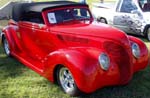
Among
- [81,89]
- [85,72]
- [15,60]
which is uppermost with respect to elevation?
[85,72]

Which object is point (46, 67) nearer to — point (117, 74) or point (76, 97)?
point (76, 97)

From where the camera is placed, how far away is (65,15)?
21.0 feet

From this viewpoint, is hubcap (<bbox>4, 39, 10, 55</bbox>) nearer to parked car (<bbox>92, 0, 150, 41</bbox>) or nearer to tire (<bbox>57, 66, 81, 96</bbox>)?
tire (<bbox>57, 66, 81, 96</bbox>)

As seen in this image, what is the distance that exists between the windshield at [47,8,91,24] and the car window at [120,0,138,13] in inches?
170

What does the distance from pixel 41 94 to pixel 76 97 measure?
68cm

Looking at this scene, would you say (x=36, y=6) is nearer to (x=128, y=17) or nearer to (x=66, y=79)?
(x=66, y=79)

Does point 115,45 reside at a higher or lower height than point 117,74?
higher

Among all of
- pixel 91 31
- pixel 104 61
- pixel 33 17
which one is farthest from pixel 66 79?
pixel 33 17

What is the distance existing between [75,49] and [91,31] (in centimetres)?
52

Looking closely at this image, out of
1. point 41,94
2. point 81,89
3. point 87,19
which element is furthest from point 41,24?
point 81,89

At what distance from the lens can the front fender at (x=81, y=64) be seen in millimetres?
4875

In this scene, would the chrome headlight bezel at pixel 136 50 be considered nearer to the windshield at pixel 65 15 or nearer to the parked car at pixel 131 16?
the windshield at pixel 65 15

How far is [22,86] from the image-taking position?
5.95 meters

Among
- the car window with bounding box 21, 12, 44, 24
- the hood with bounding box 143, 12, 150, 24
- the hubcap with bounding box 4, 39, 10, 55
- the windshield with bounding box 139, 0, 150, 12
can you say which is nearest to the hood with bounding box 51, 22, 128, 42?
the car window with bounding box 21, 12, 44, 24
